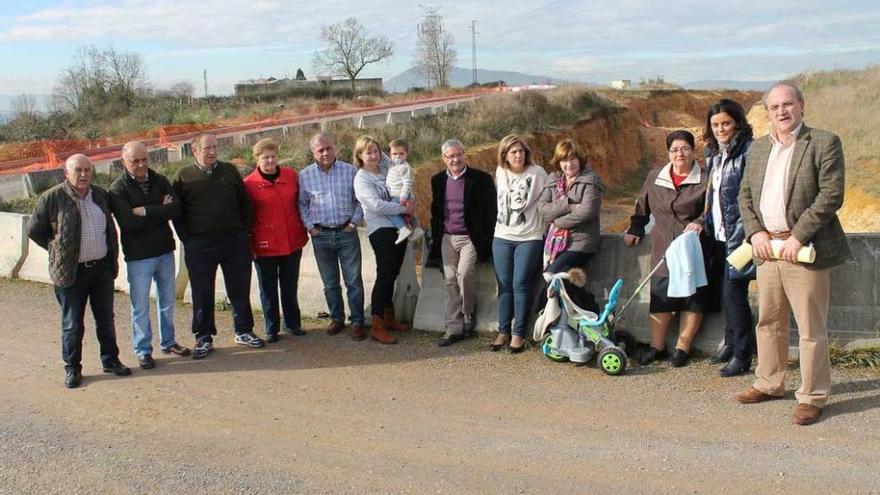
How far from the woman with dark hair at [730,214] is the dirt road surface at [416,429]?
1.05 feet

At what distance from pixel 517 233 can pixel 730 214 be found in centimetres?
178

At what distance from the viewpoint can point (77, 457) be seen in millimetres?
4840

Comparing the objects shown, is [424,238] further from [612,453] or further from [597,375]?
[612,453]

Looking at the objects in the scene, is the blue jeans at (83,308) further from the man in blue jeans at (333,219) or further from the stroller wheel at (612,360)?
the stroller wheel at (612,360)

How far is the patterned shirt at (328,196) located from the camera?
23.5 ft

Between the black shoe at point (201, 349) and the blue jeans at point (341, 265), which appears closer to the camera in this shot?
the black shoe at point (201, 349)

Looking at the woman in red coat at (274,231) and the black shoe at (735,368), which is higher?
Result: the woman in red coat at (274,231)

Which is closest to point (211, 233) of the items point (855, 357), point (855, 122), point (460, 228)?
point (460, 228)

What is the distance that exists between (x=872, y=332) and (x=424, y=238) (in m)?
3.93

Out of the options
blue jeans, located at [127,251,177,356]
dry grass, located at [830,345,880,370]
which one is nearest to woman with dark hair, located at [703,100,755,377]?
dry grass, located at [830,345,880,370]

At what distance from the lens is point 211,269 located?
6961 mm

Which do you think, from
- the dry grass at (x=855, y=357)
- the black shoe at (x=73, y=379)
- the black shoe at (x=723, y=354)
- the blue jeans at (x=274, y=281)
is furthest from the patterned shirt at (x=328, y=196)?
the dry grass at (x=855, y=357)

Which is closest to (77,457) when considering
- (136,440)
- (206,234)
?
(136,440)

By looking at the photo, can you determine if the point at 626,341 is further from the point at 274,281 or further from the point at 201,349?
the point at 201,349
